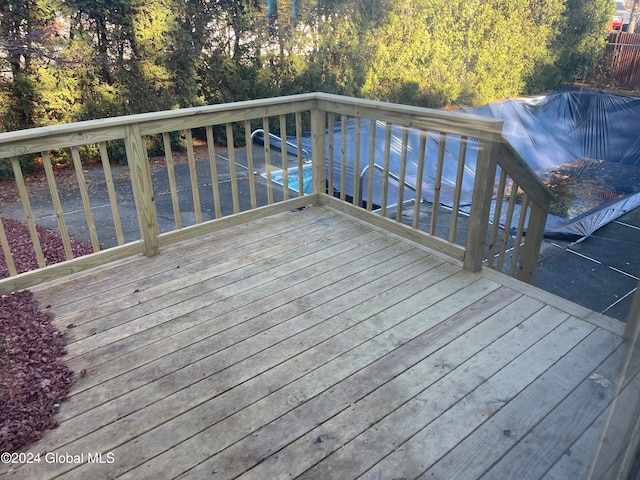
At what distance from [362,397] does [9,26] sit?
6.37m

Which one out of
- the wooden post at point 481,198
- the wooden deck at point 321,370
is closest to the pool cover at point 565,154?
the wooden post at point 481,198

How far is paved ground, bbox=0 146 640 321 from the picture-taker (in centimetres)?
459

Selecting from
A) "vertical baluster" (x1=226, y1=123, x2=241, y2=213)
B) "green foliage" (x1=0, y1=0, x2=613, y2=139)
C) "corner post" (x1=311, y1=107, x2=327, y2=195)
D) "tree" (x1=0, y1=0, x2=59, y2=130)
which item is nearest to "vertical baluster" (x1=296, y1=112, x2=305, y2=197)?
"corner post" (x1=311, y1=107, x2=327, y2=195)

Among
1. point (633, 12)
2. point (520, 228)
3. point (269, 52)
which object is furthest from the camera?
point (269, 52)

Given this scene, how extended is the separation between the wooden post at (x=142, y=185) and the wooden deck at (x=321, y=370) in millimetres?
132

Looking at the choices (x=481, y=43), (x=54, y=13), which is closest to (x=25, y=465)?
(x=54, y=13)

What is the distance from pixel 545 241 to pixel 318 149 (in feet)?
11.6

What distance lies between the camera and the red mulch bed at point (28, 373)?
164cm

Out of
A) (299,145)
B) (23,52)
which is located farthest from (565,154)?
(23,52)

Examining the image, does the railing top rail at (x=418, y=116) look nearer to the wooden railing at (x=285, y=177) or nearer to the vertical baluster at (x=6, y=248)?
the wooden railing at (x=285, y=177)

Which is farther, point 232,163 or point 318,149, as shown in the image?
point 318,149

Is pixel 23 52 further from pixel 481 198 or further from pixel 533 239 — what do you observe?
pixel 533 239

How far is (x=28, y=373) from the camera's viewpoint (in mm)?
1889

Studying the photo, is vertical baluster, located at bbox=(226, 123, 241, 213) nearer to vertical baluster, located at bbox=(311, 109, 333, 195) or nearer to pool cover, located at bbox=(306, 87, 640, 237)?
vertical baluster, located at bbox=(311, 109, 333, 195)
